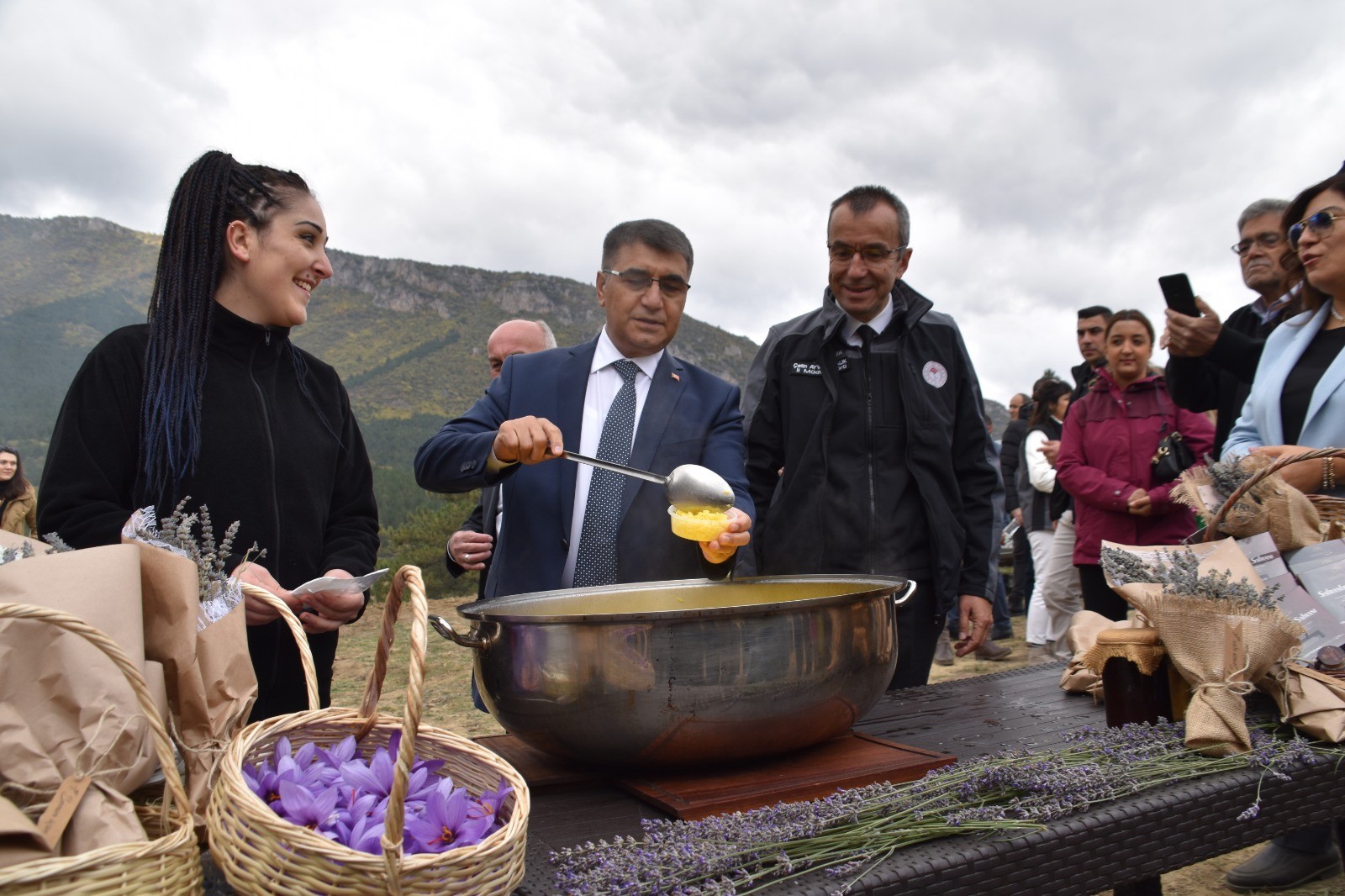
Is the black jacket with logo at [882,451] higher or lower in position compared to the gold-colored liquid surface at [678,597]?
higher

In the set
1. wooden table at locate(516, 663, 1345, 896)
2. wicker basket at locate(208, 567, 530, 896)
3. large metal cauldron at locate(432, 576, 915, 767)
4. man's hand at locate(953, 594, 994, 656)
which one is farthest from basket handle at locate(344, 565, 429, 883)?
man's hand at locate(953, 594, 994, 656)

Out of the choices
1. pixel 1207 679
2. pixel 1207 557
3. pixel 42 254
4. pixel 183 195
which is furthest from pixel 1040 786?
pixel 42 254

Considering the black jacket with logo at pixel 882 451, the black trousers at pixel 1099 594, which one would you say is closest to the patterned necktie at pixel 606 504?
the black jacket with logo at pixel 882 451

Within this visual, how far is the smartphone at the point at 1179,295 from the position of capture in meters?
2.94

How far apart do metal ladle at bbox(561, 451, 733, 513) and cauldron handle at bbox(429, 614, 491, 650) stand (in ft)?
1.92

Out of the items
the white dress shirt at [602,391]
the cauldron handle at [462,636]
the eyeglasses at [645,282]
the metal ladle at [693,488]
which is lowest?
the cauldron handle at [462,636]

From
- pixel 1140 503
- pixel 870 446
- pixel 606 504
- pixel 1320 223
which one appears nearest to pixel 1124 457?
pixel 1140 503

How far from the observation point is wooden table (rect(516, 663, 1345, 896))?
3.90 feet

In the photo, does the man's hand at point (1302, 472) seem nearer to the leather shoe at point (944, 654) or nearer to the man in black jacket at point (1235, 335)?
the man in black jacket at point (1235, 335)

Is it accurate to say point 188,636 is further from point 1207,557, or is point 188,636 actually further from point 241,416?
point 1207,557

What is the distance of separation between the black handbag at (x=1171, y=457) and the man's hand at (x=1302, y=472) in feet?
7.46

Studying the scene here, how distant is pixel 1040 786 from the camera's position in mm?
1378

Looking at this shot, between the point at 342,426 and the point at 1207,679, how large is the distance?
2059mm

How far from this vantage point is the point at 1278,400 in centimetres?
254
